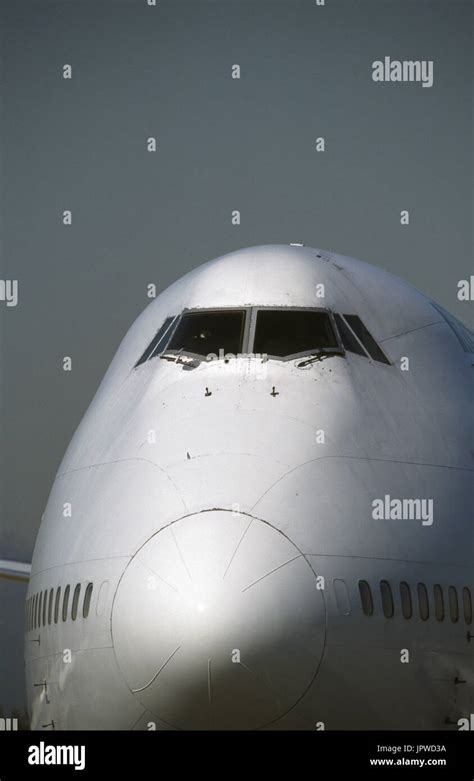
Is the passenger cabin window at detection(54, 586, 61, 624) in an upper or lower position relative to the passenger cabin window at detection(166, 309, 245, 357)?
lower

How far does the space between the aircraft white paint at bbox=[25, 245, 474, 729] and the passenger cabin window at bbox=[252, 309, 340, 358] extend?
87 millimetres

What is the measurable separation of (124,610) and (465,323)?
8329mm

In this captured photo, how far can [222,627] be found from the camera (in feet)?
37.7

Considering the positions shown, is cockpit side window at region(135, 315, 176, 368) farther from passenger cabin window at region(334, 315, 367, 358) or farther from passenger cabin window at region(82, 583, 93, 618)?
passenger cabin window at region(82, 583, 93, 618)

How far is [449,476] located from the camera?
14.3 m

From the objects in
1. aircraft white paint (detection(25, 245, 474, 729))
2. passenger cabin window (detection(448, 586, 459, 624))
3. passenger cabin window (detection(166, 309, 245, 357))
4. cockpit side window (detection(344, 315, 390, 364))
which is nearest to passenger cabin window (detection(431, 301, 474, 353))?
→ aircraft white paint (detection(25, 245, 474, 729))

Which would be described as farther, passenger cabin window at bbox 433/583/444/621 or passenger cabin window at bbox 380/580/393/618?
passenger cabin window at bbox 433/583/444/621

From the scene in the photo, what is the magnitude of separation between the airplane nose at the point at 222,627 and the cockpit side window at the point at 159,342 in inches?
153

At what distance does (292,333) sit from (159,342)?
157 centimetres

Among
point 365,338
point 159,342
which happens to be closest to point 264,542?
point 365,338

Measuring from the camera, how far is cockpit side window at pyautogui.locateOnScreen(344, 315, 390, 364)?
15242mm

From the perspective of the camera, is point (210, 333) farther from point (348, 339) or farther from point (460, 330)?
point (460, 330)
